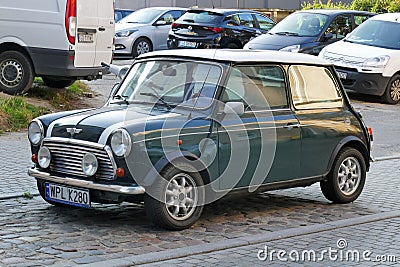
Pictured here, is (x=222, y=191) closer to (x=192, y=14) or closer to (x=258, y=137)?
(x=258, y=137)

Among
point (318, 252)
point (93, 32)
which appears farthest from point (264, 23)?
point (318, 252)

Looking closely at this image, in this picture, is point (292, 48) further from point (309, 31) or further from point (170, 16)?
point (170, 16)

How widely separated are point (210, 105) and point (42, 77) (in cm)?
812

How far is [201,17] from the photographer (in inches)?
983

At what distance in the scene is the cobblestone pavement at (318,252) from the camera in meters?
7.52

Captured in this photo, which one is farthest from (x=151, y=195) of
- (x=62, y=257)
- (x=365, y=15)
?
(x=365, y=15)

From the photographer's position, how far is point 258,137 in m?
9.06

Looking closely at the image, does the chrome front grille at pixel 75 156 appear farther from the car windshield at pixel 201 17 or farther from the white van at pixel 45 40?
the car windshield at pixel 201 17

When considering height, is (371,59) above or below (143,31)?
above

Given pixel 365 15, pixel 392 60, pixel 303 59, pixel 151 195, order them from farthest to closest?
1. pixel 365 15
2. pixel 392 60
3. pixel 303 59
4. pixel 151 195

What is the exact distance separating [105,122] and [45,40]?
295 inches

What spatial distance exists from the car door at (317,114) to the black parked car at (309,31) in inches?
406

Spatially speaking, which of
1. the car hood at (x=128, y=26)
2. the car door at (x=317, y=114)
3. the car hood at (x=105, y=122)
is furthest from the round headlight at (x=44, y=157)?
the car hood at (x=128, y=26)

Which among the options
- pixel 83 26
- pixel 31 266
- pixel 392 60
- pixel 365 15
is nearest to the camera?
pixel 31 266
